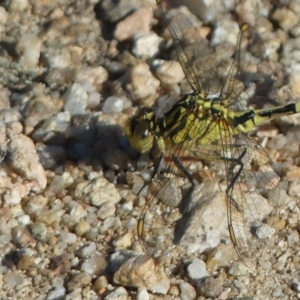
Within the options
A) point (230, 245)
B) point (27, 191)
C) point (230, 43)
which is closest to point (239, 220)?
point (230, 245)

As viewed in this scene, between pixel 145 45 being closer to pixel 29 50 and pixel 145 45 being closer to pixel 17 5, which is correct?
pixel 29 50

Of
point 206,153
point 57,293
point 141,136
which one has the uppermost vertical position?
point 141,136

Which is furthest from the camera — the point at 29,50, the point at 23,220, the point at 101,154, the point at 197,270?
the point at 29,50

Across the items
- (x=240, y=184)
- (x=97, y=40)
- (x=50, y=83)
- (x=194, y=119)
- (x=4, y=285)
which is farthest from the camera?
(x=97, y=40)

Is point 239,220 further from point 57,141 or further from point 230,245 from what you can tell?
point 57,141

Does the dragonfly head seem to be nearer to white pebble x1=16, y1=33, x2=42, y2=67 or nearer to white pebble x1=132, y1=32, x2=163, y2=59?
white pebble x1=132, y1=32, x2=163, y2=59

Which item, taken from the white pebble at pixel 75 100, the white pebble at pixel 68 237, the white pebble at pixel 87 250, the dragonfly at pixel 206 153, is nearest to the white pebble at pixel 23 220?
the white pebble at pixel 68 237

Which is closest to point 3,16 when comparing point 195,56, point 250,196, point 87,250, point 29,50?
point 29,50
